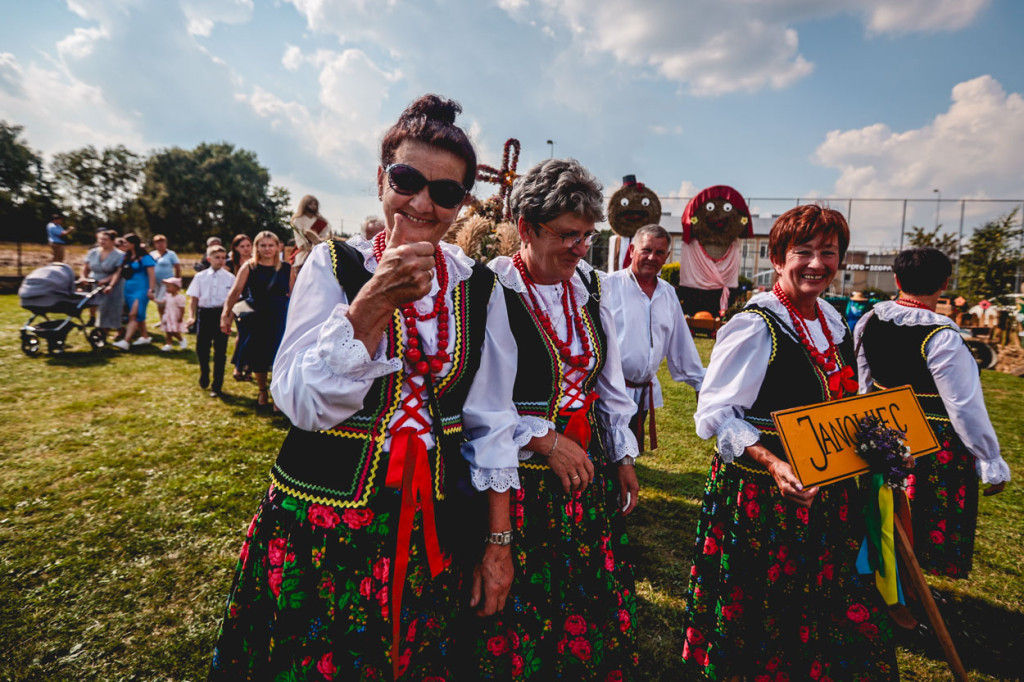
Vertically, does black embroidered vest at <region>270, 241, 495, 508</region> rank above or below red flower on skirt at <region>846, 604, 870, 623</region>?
above

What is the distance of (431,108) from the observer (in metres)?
1.44

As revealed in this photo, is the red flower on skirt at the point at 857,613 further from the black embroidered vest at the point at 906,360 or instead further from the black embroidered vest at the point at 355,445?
the black embroidered vest at the point at 355,445

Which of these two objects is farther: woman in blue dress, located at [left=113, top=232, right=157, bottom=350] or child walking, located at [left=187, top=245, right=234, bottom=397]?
woman in blue dress, located at [left=113, top=232, right=157, bottom=350]

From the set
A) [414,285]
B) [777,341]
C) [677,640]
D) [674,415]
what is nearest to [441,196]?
[414,285]

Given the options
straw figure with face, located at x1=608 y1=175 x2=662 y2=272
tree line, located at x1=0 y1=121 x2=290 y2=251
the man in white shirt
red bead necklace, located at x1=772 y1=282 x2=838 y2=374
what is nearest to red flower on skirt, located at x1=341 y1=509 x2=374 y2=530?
red bead necklace, located at x1=772 y1=282 x2=838 y2=374

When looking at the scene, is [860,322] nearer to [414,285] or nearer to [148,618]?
[414,285]

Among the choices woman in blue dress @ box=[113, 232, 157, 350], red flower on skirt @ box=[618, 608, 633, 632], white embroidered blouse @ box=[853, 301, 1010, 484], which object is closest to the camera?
red flower on skirt @ box=[618, 608, 633, 632]

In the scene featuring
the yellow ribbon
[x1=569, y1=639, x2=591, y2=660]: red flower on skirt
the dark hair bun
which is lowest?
[x1=569, y1=639, x2=591, y2=660]: red flower on skirt

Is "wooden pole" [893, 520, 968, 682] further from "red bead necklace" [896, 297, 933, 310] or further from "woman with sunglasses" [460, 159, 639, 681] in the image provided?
"red bead necklace" [896, 297, 933, 310]

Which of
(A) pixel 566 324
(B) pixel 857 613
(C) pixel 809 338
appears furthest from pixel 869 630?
(A) pixel 566 324

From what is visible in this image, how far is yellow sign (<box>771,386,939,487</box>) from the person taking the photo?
1875mm

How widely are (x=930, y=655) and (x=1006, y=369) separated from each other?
41.8ft

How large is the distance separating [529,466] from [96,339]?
34.2ft

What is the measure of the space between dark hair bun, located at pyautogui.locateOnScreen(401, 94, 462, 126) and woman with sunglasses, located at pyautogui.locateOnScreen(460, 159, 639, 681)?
0.58m
